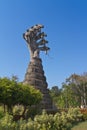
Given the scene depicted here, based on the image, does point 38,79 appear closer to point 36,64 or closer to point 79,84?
point 36,64

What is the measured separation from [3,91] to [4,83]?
1281 millimetres

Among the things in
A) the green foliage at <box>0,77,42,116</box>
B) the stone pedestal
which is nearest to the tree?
the stone pedestal

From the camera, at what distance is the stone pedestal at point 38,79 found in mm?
40562

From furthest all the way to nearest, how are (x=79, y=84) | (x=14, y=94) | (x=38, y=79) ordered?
(x=79, y=84) → (x=38, y=79) → (x=14, y=94)

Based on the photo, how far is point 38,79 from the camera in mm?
40938

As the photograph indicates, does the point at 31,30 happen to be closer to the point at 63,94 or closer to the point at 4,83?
the point at 4,83

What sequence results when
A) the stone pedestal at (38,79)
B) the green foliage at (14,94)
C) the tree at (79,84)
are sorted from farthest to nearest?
the tree at (79,84) < the stone pedestal at (38,79) < the green foliage at (14,94)

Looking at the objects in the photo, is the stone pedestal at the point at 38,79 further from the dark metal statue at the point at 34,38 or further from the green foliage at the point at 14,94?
the green foliage at the point at 14,94

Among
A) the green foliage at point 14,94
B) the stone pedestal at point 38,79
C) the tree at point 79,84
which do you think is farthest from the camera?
the tree at point 79,84

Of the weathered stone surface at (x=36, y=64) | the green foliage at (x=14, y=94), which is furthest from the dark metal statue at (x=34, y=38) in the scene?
the green foliage at (x=14, y=94)

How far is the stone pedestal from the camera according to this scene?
133ft

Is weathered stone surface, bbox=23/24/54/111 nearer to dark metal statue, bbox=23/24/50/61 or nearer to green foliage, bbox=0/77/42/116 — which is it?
dark metal statue, bbox=23/24/50/61

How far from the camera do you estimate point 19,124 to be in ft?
33.8

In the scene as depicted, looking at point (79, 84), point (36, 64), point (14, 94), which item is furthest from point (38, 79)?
point (79, 84)
